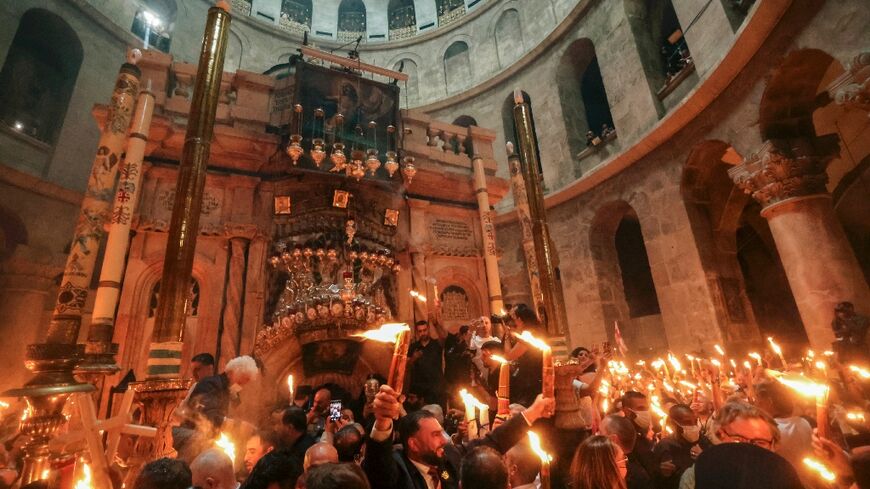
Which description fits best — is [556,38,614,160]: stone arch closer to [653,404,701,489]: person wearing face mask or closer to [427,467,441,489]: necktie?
[653,404,701,489]: person wearing face mask

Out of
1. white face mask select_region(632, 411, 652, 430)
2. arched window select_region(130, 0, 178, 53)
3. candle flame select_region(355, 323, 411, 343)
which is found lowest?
white face mask select_region(632, 411, 652, 430)

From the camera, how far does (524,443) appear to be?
2.81 meters

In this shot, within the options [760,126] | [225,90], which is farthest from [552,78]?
[225,90]

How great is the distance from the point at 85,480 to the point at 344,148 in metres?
5.61

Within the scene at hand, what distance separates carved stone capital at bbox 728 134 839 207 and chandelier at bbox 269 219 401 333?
22.9ft

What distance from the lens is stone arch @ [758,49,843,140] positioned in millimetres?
7168

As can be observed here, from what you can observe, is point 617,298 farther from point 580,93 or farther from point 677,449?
point 677,449

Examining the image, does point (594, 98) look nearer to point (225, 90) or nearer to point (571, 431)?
point (225, 90)

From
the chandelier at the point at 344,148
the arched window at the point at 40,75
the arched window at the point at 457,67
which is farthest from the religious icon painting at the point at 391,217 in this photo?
the arched window at the point at 457,67

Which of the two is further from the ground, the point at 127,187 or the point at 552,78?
the point at 552,78

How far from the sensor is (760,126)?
790 cm

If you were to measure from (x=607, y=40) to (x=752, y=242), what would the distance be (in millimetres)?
8604

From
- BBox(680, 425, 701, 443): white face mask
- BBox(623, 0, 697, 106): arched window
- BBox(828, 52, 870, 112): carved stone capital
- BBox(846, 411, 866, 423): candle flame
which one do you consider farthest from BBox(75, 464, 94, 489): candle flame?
BBox(623, 0, 697, 106): arched window

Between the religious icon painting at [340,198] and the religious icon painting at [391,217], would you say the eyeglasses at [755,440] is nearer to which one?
the religious icon painting at [340,198]
